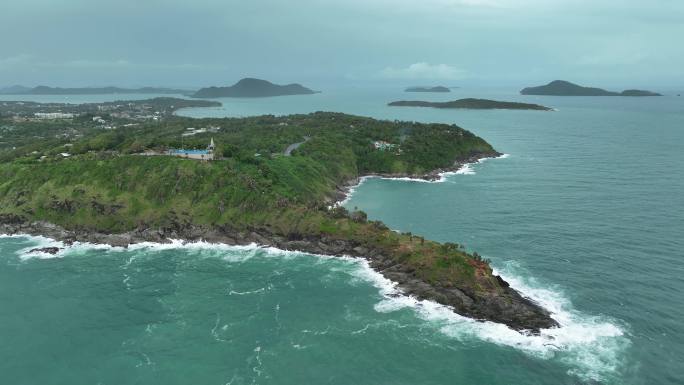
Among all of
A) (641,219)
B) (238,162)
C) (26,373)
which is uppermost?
(238,162)

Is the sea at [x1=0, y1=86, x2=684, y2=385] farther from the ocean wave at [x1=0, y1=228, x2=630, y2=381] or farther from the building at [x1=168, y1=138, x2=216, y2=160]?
the building at [x1=168, y1=138, x2=216, y2=160]

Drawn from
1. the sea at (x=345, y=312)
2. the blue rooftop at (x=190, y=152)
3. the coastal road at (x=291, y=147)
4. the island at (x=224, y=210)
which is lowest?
the sea at (x=345, y=312)

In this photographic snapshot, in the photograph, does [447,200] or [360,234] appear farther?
[447,200]

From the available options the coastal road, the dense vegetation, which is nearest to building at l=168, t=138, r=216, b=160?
the dense vegetation

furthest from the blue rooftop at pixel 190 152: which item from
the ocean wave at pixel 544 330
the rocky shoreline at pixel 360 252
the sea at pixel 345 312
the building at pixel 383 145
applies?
the building at pixel 383 145

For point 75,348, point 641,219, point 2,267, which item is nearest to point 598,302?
point 641,219

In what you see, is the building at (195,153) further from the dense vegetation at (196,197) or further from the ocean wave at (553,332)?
the ocean wave at (553,332)

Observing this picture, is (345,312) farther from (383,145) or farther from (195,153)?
(383,145)

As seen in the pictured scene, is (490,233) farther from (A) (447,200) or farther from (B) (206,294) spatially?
(B) (206,294)
